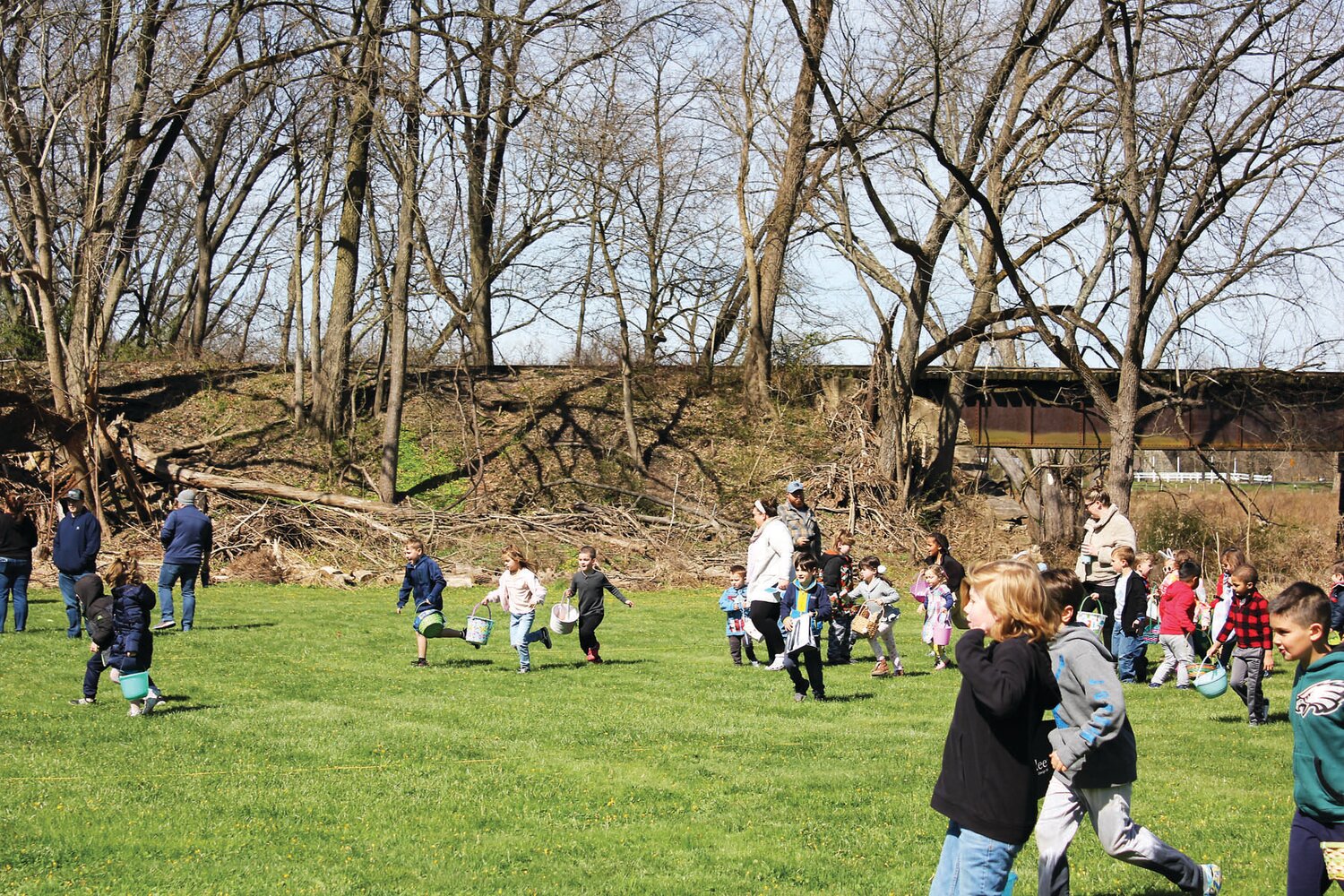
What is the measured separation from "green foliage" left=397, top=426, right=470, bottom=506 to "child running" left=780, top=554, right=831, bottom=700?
16.2 m

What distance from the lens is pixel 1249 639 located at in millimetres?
10750

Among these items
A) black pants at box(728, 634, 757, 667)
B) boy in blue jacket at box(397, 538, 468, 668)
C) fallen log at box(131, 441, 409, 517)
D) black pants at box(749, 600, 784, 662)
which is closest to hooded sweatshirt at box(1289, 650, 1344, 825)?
black pants at box(749, 600, 784, 662)

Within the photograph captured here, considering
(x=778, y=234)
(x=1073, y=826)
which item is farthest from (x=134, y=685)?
(x=778, y=234)

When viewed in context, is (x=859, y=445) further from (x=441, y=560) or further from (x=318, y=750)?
(x=318, y=750)

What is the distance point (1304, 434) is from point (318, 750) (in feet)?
72.5

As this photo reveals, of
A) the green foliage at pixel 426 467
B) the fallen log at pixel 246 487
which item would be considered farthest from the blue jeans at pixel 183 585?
the green foliage at pixel 426 467

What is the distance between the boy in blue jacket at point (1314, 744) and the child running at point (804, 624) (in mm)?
6186

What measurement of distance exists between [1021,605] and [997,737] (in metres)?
0.50

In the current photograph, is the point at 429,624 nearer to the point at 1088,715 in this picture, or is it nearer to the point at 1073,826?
the point at 1073,826

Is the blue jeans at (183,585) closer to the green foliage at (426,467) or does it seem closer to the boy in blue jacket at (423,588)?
the boy in blue jacket at (423,588)

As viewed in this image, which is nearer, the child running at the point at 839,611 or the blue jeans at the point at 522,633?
the blue jeans at the point at 522,633

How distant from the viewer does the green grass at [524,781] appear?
6.35m

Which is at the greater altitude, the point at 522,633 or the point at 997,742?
the point at 997,742

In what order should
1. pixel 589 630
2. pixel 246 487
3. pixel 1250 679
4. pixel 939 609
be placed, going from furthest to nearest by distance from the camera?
pixel 246 487
pixel 589 630
pixel 939 609
pixel 1250 679
